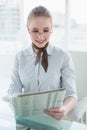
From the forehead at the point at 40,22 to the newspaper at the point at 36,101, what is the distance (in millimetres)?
384

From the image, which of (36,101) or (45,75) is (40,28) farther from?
(36,101)

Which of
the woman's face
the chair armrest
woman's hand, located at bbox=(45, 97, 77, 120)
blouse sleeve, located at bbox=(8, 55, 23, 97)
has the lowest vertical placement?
the chair armrest

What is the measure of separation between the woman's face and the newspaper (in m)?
0.35

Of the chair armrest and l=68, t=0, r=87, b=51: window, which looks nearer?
the chair armrest

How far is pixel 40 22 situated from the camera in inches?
42.9

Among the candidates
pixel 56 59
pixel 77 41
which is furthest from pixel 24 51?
pixel 77 41

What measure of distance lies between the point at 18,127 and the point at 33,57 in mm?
444

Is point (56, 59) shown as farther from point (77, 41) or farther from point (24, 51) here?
point (77, 41)

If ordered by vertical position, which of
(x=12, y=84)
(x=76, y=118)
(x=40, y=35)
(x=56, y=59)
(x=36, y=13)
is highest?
(x=36, y=13)


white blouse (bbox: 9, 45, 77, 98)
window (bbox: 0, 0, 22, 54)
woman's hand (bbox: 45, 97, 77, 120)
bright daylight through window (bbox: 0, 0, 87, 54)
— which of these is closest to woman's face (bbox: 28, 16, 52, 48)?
white blouse (bbox: 9, 45, 77, 98)

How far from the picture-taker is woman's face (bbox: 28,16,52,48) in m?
1.09

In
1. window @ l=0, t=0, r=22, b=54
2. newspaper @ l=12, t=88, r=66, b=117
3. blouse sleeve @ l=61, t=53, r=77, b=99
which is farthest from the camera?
window @ l=0, t=0, r=22, b=54

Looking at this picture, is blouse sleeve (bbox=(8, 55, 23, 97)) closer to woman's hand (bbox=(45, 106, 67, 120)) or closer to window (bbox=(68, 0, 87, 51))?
woman's hand (bbox=(45, 106, 67, 120))

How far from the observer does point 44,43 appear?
115cm
